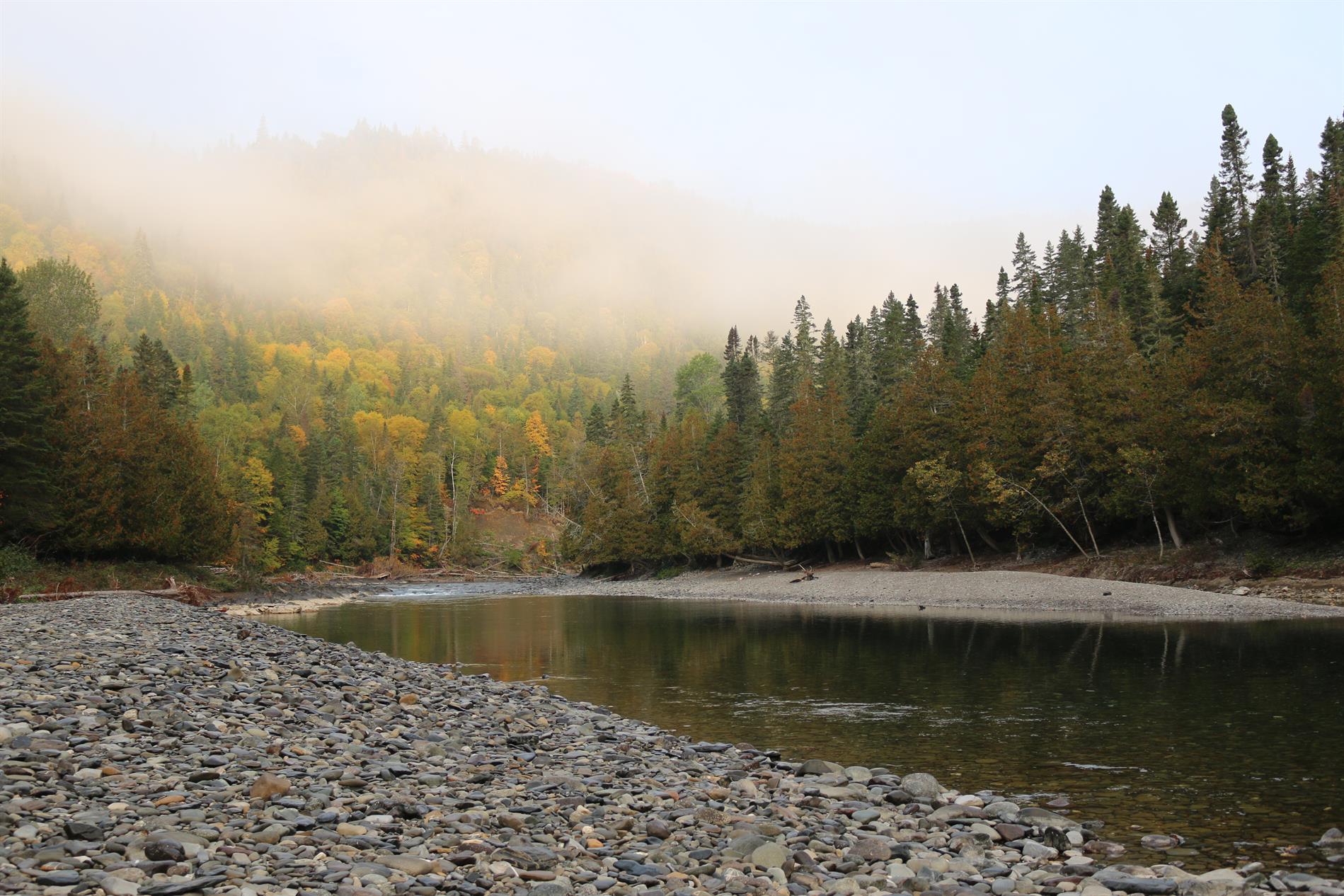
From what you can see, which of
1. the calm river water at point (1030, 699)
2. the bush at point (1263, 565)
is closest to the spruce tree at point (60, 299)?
the calm river water at point (1030, 699)

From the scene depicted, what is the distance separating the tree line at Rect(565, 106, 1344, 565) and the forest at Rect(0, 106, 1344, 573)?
22 centimetres

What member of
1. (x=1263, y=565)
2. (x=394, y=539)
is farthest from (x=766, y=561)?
(x=394, y=539)

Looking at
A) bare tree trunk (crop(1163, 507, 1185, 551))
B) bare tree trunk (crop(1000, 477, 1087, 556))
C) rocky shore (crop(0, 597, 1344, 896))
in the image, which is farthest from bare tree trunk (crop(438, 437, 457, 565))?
rocky shore (crop(0, 597, 1344, 896))

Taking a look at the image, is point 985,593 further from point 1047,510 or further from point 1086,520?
point 1086,520

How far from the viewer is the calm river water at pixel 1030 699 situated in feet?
36.4

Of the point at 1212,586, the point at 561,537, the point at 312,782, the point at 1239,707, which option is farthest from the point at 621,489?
the point at 312,782

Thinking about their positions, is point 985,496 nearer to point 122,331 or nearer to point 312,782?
point 312,782

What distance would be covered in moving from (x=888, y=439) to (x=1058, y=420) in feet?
49.4

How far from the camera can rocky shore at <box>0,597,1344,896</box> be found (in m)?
6.62

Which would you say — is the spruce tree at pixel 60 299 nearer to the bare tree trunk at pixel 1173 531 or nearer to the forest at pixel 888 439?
the forest at pixel 888 439

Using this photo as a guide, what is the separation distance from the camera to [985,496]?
55.0 meters

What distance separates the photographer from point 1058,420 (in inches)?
2099

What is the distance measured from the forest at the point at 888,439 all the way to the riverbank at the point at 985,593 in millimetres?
5404

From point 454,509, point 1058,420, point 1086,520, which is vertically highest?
point 1058,420
